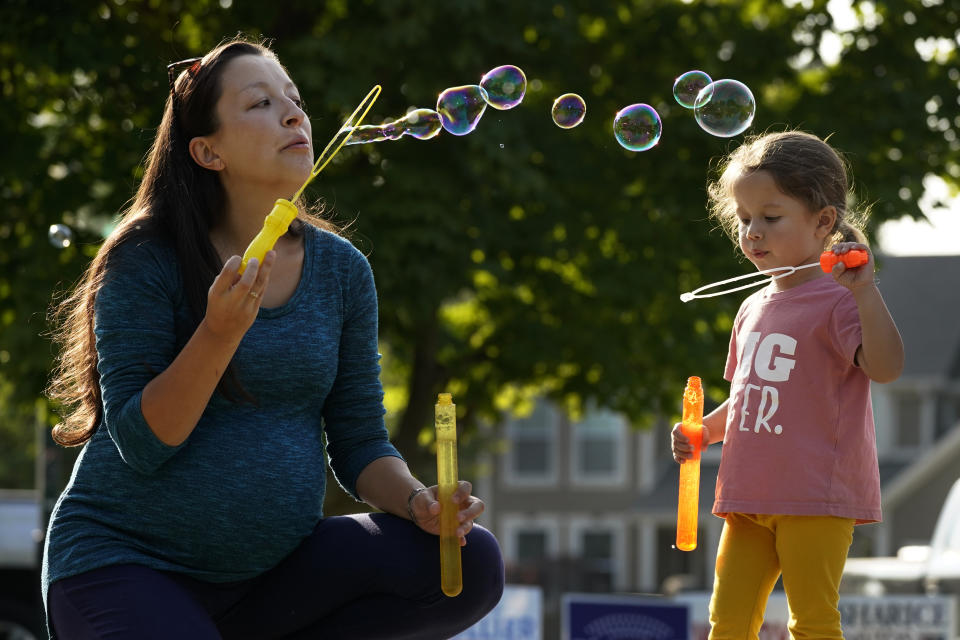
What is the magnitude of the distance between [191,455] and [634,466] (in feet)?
95.3

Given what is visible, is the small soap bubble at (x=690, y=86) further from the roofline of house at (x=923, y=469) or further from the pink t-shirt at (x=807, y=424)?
the roofline of house at (x=923, y=469)

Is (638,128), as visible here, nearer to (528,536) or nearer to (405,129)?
(405,129)

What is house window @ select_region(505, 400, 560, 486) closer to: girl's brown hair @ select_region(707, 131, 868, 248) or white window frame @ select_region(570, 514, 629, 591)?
white window frame @ select_region(570, 514, 629, 591)

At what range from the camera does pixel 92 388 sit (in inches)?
102

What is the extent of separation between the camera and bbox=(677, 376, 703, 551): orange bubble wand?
2.85 meters

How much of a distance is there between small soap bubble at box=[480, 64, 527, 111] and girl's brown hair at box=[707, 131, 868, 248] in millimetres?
936

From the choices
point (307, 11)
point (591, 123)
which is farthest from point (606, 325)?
point (307, 11)

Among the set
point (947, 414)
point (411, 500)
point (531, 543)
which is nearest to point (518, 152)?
point (411, 500)

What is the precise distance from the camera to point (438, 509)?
254 centimetres

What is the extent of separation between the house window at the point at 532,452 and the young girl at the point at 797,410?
92.5 ft

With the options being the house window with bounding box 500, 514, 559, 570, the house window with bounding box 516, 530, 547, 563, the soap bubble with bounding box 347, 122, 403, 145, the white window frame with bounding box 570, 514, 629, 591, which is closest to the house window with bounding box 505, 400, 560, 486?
the house window with bounding box 500, 514, 559, 570

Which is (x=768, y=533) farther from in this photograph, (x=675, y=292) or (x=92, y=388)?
(x=675, y=292)

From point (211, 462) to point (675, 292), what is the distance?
7.64 meters

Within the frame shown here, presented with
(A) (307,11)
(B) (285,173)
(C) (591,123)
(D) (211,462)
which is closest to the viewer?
(D) (211,462)
